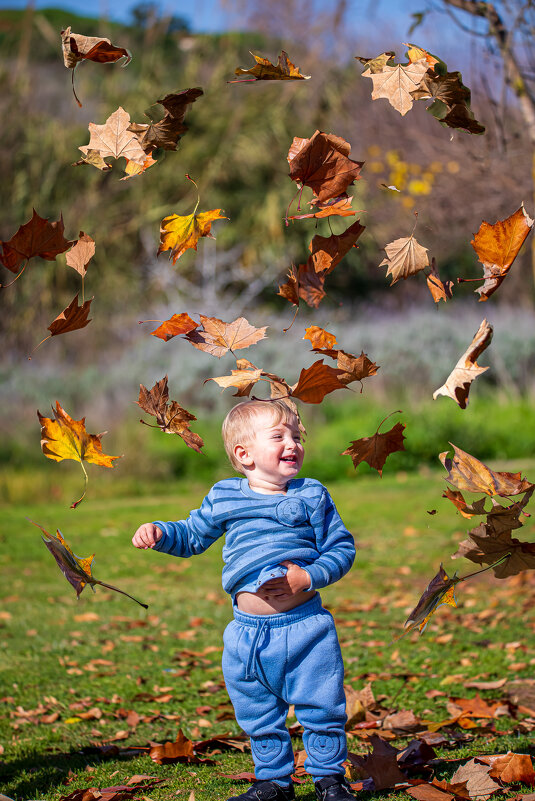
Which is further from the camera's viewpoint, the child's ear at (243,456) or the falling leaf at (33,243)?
the child's ear at (243,456)

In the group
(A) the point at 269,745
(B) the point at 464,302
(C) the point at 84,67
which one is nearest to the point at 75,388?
(B) the point at 464,302

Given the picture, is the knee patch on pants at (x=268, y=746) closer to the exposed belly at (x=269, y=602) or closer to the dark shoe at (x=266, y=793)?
the dark shoe at (x=266, y=793)

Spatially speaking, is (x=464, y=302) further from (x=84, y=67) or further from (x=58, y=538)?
(x=58, y=538)

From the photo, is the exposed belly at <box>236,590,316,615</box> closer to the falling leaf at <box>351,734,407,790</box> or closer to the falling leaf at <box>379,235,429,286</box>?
the falling leaf at <box>351,734,407,790</box>

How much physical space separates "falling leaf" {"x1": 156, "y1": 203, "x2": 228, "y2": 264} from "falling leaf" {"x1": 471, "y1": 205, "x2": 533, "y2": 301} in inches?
30.4

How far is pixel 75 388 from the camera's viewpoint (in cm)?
1298

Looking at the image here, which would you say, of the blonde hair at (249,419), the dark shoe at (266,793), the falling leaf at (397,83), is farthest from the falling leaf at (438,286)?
the dark shoe at (266,793)

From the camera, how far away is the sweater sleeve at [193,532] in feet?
8.57

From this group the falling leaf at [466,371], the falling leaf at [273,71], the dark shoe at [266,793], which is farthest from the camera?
the dark shoe at [266,793]

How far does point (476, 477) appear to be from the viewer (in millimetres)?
2299

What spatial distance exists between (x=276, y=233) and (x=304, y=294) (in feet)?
49.8

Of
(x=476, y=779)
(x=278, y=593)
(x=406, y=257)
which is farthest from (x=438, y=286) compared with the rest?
(x=476, y=779)

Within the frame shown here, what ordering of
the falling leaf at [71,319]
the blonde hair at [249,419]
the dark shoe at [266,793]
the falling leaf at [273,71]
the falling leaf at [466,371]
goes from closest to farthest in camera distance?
the falling leaf at [466,371] < the falling leaf at [273,71] < the falling leaf at [71,319] < the dark shoe at [266,793] < the blonde hair at [249,419]

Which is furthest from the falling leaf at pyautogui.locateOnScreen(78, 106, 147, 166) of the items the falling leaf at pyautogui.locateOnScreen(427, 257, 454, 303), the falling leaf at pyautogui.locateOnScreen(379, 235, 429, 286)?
the falling leaf at pyautogui.locateOnScreen(427, 257, 454, 303)
